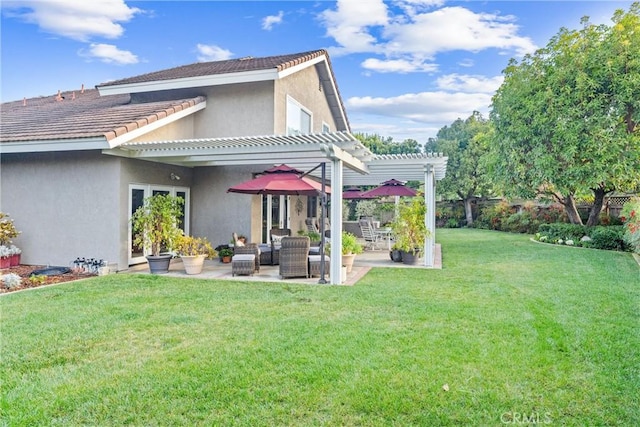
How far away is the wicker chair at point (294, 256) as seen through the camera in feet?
32.9

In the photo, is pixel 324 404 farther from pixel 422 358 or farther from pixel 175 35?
pixel 175 35

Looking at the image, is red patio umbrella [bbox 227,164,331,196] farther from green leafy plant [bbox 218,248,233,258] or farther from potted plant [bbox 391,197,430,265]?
potted plant [bbox 391,197,430,265]

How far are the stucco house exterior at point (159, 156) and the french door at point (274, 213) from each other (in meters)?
0.09

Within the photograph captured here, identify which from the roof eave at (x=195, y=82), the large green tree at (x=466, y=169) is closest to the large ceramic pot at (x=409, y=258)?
the roof eave at (x=195, y=82)

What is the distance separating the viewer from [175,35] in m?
16.8

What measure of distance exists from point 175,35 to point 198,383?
1638 cm

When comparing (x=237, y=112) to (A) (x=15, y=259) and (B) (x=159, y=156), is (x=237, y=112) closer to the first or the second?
(B) (x=159, y=156)

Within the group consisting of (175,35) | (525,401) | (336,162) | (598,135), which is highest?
(175,35)

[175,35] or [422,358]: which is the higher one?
[175,35]

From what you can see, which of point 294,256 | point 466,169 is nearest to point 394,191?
point 294,256

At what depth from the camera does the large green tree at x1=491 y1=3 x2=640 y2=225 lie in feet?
53.2

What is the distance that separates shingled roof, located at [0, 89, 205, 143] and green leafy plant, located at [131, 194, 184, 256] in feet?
6.98

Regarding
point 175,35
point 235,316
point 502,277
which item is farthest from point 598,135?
point 175,35

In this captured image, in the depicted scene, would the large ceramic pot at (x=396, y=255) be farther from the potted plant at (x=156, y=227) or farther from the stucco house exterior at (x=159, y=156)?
the potted plant at (x=156, y=227)
